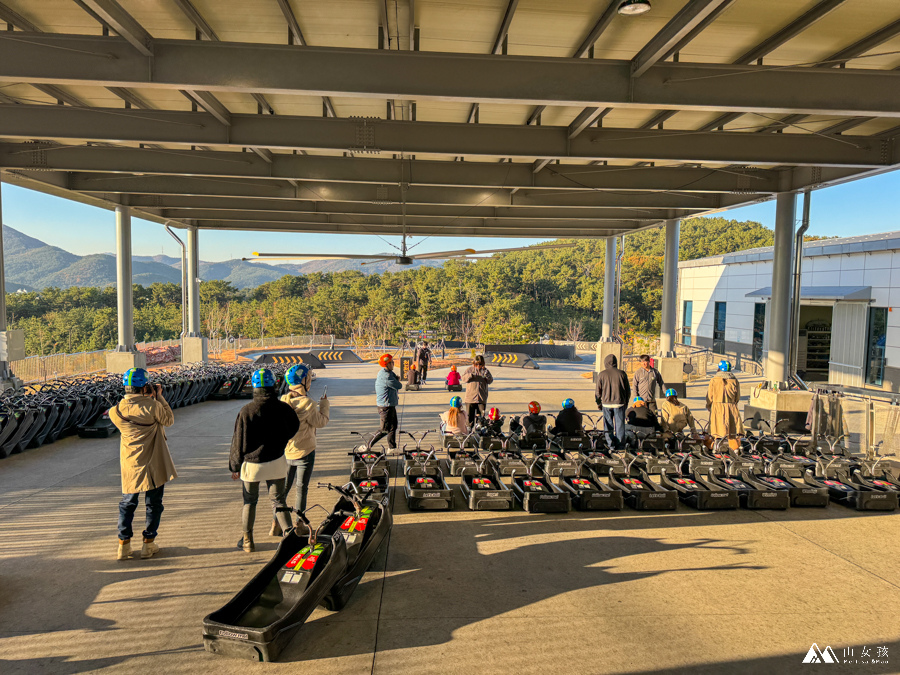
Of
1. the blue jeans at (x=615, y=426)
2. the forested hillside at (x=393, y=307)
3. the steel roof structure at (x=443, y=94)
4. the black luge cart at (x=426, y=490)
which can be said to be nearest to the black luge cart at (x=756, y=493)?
the blue jeans at (x=615, y=426)

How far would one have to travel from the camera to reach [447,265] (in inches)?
2589

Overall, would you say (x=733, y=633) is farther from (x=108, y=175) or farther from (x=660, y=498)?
(x=108, y=175)

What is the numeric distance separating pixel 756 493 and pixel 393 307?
5173cm

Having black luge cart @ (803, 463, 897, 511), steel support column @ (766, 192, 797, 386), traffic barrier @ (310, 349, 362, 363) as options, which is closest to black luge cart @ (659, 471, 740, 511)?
black luge cart @ (803, 463, 897, 511)

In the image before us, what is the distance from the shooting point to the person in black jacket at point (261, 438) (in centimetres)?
474

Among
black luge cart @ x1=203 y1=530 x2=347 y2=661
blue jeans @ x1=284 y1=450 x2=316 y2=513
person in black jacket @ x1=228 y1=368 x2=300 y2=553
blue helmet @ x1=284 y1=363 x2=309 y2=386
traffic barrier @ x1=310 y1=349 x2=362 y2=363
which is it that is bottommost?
traffic barrier @ x1=310 y1=349 x2=362 y2=363

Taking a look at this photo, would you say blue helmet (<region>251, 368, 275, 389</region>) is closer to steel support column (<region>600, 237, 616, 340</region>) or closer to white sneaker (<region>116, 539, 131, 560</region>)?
white sneaker (<region>116, 539, 131, 560</region>)

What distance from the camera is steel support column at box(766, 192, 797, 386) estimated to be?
12.1 meters

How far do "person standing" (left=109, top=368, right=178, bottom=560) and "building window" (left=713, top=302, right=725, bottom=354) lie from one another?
3131cm

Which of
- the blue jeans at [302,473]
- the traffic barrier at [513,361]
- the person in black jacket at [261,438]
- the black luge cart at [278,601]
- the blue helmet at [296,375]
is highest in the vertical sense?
the blue helmet at [296,375]

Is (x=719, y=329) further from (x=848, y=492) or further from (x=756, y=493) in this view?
(x=756, y=493)

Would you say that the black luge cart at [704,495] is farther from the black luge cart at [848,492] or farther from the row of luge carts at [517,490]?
the black luge cart at [848,492]

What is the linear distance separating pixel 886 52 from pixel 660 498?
5.94 m

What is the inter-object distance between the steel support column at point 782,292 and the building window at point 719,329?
1986 centimetres
